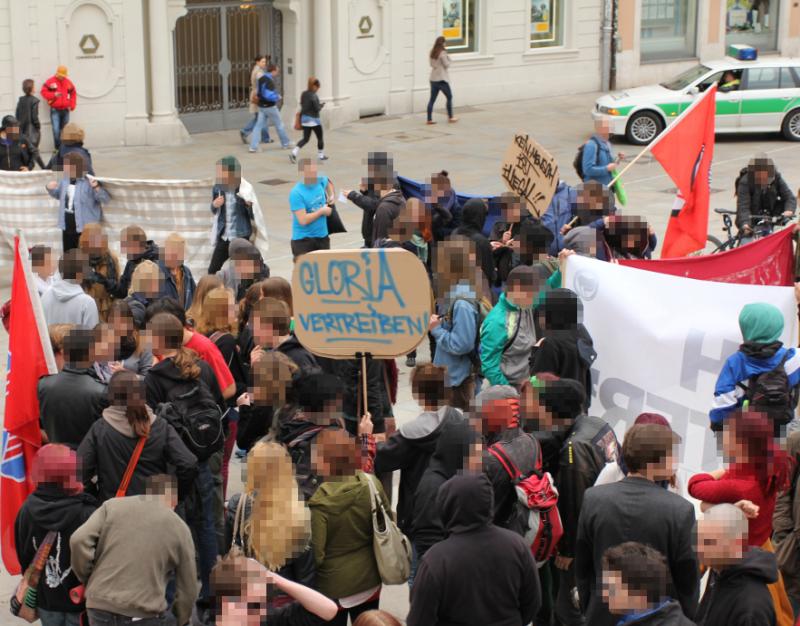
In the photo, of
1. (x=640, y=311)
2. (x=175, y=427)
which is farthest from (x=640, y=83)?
(x=175, y=427)

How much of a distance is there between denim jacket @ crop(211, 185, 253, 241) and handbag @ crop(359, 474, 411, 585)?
5.99 metres

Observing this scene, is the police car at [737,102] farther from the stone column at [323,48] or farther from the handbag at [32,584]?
the handbag at [32,584]

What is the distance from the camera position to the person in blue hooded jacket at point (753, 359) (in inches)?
280

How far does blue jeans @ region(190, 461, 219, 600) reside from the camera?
7.13m

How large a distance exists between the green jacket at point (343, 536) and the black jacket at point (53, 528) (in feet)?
3.68

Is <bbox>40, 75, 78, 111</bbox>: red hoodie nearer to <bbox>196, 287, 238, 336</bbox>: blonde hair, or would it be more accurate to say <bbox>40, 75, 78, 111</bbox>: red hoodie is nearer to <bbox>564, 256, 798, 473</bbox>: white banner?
<bbox>196, 287, 238, 336</bbox>: blonde hair

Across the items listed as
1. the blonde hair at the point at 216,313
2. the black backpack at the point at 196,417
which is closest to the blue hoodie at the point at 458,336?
the blonde hair at the point at 216,313

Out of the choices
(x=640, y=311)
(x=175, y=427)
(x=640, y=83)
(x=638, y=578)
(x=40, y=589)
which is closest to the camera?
(x=638, y=578)

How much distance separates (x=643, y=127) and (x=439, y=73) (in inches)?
160

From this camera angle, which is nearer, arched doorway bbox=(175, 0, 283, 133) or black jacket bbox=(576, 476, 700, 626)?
black jacket bbox=(576, 476, 700, 626)

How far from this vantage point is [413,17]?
2500 cm

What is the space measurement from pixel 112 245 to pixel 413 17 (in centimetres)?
1358

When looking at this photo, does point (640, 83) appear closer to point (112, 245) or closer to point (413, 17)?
point (413, 17)

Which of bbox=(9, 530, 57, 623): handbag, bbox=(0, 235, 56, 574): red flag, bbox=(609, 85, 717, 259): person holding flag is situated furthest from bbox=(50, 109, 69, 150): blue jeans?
bbox=(9, 530, 57, 623): handbag
